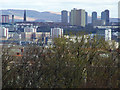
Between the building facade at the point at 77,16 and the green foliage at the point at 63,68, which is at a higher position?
the building facade at the point at 77,16

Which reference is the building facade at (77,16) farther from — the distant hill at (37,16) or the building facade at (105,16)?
the distant hill at (37,16)

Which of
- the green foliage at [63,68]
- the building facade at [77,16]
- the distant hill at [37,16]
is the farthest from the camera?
the distant hill at [37,16]

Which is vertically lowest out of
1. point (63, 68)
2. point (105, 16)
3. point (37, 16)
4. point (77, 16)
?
point (63, 68)

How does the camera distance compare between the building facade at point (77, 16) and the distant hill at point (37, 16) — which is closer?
the building facade at point (77, 16)

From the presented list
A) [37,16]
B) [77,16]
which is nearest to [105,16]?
[77,16]

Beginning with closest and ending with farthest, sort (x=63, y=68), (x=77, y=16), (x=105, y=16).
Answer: (x=63, y=68), (x=77, y=16), (x=105, y=16)

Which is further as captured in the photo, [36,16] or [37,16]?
[37,16]

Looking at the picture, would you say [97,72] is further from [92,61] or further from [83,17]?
[83,17]

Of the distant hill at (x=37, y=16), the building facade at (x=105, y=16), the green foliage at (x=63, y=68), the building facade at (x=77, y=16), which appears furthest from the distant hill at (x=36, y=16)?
the green foliage at (x=63, y=68)

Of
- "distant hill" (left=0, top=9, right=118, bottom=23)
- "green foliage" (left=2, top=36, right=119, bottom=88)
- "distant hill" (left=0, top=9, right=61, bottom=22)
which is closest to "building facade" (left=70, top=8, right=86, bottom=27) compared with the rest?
"distant hill" (left=0, top=9, right=118, bottom=23)

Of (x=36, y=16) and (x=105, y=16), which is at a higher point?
(x=36, y=16)

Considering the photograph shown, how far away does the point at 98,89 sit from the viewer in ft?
42.5

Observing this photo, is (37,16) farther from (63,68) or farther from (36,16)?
(63,68)

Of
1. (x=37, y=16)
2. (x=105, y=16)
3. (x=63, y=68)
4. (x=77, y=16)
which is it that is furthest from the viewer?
(x=37, y=16)
